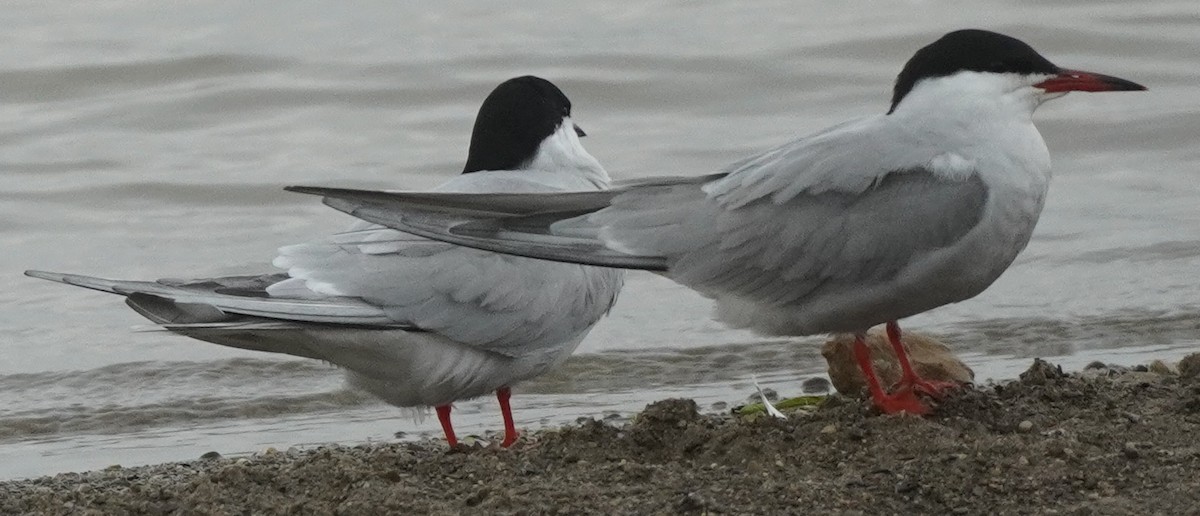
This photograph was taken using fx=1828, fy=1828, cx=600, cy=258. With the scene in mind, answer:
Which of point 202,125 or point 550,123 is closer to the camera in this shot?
point 550,123

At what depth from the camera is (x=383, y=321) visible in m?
4.91

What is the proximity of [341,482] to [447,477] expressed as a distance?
0.79ft

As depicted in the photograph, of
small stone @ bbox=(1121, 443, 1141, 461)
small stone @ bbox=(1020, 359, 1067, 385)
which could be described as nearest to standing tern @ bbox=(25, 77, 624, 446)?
small stone @ bbox=(1020, 359, 1067, 385)

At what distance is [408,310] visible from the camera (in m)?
4.97

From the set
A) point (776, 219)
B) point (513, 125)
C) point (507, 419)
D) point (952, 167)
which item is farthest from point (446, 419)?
point (952, 167)

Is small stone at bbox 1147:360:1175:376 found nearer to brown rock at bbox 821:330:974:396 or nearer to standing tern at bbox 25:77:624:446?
brown rock at bbox 821:330:974:396

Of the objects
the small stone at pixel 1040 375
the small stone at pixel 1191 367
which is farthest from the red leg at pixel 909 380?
the small stone at pixel 1191 367

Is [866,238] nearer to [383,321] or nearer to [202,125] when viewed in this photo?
[383,321]

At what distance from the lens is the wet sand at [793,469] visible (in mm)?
3762

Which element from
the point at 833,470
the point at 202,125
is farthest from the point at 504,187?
the point at 202,125

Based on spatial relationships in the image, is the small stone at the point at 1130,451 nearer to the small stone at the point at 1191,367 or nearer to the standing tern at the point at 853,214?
the standing tern at the point at 853,214

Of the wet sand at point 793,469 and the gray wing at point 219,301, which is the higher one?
the gray wing at point 219,301

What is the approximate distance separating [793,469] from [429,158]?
6.09m

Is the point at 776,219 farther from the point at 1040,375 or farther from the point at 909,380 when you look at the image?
the point at 1040,375
